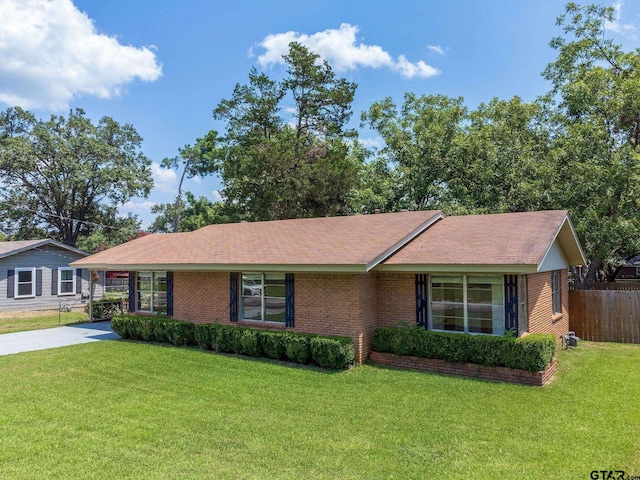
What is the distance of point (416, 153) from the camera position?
2442 centimetres

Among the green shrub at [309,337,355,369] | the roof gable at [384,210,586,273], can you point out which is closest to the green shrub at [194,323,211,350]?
the green shrub at [309,337,355,369]

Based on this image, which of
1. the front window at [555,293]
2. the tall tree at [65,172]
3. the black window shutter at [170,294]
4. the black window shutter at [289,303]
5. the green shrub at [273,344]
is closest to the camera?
the green shrub at [273,344]

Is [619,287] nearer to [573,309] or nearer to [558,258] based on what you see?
[573,309]

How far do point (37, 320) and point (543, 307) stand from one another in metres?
20.6

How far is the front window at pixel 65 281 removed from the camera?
80.4ft

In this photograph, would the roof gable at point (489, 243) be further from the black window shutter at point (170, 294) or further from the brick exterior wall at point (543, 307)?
the black window shutter at point (170, 294)

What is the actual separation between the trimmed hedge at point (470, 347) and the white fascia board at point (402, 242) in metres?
1.84

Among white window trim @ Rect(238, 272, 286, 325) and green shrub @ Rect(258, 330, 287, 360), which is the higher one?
white window trim @ Rect(238, 272, 286, 325)

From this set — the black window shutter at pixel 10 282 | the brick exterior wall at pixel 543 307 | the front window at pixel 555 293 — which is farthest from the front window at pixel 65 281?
the front window at pixel 555 293

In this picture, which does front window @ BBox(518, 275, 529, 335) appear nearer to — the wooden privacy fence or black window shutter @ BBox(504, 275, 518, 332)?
black window shutter @ BBox(504, 275, 518, 332)

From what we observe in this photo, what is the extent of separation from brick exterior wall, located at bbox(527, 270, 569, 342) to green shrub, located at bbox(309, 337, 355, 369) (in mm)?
4619

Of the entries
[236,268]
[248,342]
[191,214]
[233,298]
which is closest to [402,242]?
[236,268]

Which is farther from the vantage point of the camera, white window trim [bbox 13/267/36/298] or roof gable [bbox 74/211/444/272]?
white window trim [bbox 13/267/36/298]

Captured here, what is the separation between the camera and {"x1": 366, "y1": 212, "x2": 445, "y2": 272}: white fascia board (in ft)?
33.7
